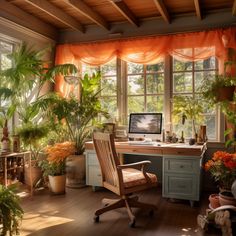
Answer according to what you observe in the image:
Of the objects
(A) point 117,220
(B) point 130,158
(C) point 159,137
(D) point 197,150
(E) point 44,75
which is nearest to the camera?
(A) point 117,220

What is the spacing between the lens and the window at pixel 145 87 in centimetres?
427

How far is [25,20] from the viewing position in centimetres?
397

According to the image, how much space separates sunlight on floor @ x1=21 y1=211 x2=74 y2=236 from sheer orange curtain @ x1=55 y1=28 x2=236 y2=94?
7.41 feet

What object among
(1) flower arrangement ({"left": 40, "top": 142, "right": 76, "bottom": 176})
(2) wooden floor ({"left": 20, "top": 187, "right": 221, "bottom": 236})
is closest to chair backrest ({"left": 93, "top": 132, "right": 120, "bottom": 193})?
(2) wooden floor ({"left": 20, "top": 187, "right": 221, "bottom": 236})

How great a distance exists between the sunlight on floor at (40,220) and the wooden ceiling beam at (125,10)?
271cm

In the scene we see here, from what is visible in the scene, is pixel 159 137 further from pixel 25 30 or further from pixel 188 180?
pixel 25 30

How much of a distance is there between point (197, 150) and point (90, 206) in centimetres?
150

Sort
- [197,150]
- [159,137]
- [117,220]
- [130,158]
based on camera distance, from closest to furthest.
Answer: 1. [117,220]
2. [197,150]
3. [159,137]
4. [130,158]

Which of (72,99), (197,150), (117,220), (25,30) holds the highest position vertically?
(25,30)

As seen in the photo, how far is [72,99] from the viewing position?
4.08 metres

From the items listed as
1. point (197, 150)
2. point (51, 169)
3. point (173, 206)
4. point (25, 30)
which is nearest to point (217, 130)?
point (197, 150)

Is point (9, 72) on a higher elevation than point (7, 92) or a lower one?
higher

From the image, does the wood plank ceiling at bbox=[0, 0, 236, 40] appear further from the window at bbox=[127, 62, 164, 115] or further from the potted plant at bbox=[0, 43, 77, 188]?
the window at bbox=[127, 62, 164, 115]

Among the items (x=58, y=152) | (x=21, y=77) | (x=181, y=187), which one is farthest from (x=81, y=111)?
(x=181, y=187)
